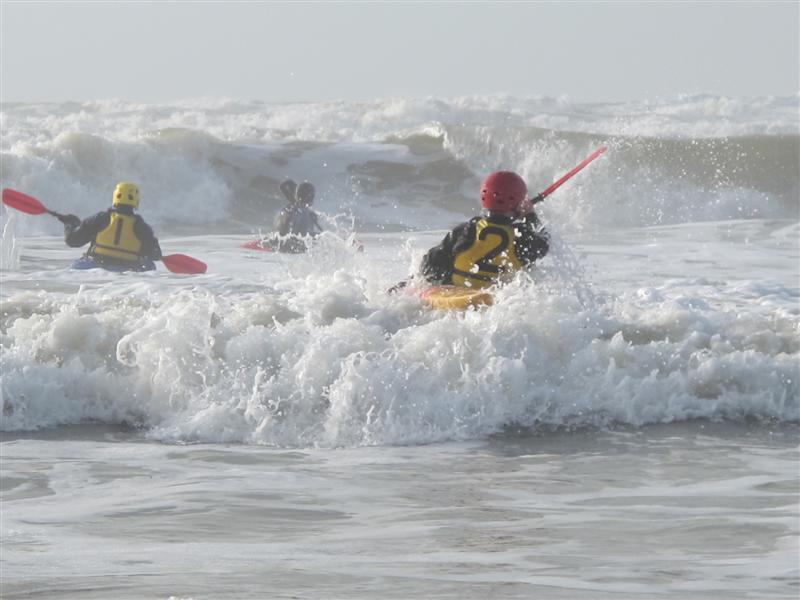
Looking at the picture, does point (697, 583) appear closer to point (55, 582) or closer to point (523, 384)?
point (55, 582)

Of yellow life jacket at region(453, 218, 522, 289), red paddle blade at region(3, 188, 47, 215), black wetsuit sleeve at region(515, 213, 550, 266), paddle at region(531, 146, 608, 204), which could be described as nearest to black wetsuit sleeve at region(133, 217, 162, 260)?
red paddle blade at region(3, 188, 47, 215)

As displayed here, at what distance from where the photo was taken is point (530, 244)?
9.54 metres

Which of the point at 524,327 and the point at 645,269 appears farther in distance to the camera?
the point at 645,269

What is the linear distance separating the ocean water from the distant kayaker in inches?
10.6

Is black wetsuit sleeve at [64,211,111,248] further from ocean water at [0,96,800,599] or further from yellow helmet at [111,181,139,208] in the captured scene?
ocean water at [0,96,800,599]

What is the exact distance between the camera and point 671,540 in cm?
532

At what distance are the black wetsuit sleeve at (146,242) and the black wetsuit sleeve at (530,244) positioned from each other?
4.32 m

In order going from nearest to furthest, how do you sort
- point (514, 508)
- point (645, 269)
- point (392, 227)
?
1. point (514, 508)
2. point (645, 269)
3. point (392, 227)

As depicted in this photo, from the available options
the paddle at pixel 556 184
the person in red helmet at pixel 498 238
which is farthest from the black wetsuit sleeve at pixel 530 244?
the paddle at pixel 556 184

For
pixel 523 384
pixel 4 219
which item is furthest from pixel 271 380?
pixel 4 219

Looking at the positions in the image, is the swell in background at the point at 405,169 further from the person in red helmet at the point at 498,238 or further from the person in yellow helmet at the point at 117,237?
the person in red helmet at the point at 498,238

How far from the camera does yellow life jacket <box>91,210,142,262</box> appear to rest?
12.7 m

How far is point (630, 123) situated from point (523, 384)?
24052 mm

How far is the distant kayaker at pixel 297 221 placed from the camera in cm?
1570
